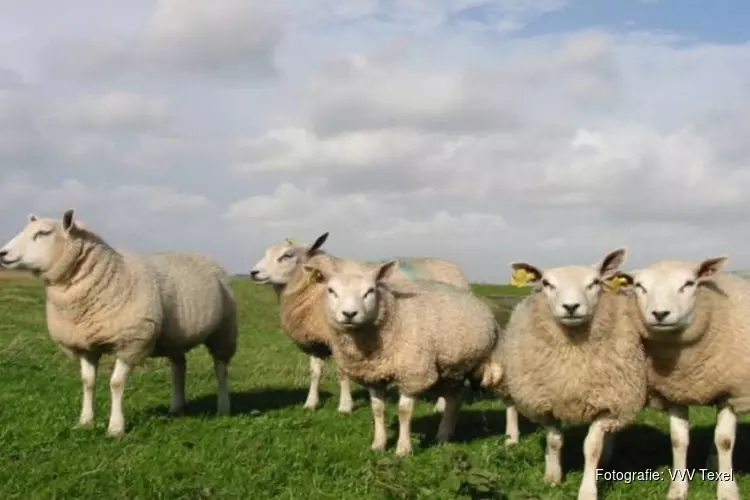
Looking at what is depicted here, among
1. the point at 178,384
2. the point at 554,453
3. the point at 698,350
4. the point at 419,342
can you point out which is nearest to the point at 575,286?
the point at 698,350

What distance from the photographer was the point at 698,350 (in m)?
7.28

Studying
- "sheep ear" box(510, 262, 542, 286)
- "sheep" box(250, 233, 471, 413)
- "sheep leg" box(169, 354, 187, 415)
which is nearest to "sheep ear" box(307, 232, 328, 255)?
"sheep" box(250, 233, 471, 413)

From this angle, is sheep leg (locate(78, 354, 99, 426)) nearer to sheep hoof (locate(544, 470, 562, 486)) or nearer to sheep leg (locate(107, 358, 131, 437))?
sheep leg (locate(107, 358, 131, 437))

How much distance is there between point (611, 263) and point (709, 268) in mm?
812

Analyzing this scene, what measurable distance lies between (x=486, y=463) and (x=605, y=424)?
3.92 feet

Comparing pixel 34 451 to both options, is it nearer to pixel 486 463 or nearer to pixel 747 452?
pixel 486 463

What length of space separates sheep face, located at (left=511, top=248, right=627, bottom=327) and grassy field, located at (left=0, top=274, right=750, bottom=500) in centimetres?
146

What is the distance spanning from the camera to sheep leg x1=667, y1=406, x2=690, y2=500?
24.1 ft

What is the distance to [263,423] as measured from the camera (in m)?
9.50

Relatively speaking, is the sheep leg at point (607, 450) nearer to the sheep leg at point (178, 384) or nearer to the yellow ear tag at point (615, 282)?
the yellow ear tag at point (615, 282)

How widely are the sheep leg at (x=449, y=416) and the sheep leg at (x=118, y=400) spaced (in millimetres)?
3422

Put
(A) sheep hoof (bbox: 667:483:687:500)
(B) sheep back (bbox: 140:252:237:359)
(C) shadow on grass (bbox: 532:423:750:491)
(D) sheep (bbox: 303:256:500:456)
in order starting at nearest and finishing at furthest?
(A) sheep hoof (bbox: 667:483:687:500) → (C) shadow on grass (bbox: 532:423:750:491) → (D) sheep (bbox: 303:256:500:456) → (B) sheep back (bbox: 140:252:237:359)

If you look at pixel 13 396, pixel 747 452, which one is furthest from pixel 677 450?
pixel 13 396

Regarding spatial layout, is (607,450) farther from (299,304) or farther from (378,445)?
(299,304)
